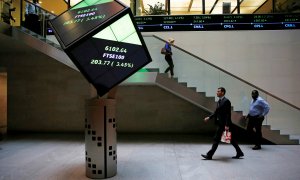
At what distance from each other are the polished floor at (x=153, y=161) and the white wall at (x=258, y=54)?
3586 millimetres

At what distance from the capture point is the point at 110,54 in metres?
5.51

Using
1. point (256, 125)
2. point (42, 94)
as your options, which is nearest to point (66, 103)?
point (42, 94)

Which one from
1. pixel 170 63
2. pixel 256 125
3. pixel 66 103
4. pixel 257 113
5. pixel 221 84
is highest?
pixel 170 63

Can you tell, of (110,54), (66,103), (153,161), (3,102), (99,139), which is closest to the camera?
(110,54)

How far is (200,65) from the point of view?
10406mm

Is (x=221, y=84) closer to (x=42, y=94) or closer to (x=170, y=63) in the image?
(x=170, y=63)

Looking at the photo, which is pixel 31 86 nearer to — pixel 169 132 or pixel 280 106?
pixel 169 132

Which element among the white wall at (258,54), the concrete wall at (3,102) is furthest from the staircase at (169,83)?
the concrete wall at (3,102)

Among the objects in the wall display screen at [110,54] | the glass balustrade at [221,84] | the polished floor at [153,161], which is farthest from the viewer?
the glass balustrade at [221,84]

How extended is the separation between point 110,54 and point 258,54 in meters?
8.87

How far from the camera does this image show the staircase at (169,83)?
32.3ft

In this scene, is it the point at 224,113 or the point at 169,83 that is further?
the point at 169,83

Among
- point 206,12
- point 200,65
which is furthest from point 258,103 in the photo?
point 206,12

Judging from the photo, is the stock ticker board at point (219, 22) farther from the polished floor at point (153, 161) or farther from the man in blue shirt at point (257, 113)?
the polished floor at point (153, 161)
